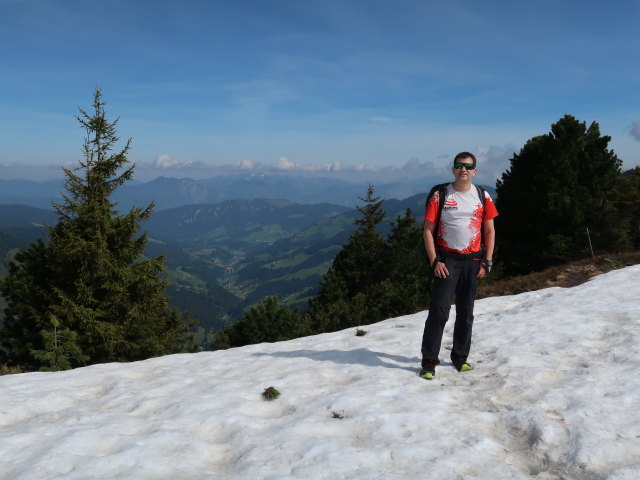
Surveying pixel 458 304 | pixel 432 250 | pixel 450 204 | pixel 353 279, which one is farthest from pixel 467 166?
pixel 353 279

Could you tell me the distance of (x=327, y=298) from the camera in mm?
39156

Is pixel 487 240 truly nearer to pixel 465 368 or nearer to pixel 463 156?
pixel 463 156

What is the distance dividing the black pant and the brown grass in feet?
34.2

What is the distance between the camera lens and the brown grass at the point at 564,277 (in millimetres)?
16500

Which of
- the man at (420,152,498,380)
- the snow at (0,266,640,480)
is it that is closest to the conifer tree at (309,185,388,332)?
the snow at (0,266,640,480)

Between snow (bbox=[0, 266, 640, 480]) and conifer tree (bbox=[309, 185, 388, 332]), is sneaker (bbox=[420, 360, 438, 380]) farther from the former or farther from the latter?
conifer tree (bbox=[309, 185, 388, 332])

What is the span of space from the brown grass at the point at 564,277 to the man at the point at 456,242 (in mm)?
10842

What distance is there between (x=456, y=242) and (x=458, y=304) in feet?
3.91

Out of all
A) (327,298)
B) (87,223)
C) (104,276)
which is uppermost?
(87,223)

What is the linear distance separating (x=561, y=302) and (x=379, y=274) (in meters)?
33.6

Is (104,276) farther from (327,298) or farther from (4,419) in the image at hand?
(327,298)

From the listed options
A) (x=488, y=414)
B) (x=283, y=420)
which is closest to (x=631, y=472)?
(x=488, y=414)

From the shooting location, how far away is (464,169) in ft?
20.7

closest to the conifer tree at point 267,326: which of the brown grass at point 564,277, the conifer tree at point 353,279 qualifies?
the conifer tree at point 353,279
